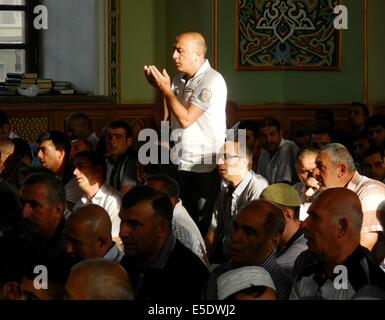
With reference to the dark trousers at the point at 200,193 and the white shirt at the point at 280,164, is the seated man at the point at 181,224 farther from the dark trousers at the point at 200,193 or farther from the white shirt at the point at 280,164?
the white shirt at the point at 280,164

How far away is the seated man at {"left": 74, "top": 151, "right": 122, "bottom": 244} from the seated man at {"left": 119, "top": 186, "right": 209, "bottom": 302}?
151cm

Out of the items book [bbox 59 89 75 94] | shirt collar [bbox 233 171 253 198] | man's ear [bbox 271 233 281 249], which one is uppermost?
book [bbox 59 89 75 94]

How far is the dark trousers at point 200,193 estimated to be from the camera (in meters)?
5.70

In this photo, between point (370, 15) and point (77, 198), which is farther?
point (370, 15)

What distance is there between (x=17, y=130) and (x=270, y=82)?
6.80 ft

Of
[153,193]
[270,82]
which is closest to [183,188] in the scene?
[153,193]

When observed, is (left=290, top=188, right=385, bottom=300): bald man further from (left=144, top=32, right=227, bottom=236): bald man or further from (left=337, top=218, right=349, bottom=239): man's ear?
(left=144, top=32, right=227, bottom=236): bald man

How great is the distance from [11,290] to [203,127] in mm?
2762

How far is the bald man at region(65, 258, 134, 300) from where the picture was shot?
9.42 ft

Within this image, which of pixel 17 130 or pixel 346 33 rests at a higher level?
pixel 346 33

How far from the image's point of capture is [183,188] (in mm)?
5785

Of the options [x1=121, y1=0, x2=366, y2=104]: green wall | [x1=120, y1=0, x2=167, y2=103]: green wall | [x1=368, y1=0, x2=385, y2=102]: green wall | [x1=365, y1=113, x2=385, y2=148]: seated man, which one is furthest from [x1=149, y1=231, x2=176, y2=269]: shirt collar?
[x1=120, y1=0, x2=167, y2=103]: green wall

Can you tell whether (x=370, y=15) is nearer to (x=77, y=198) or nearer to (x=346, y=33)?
(x=346, y=33)
